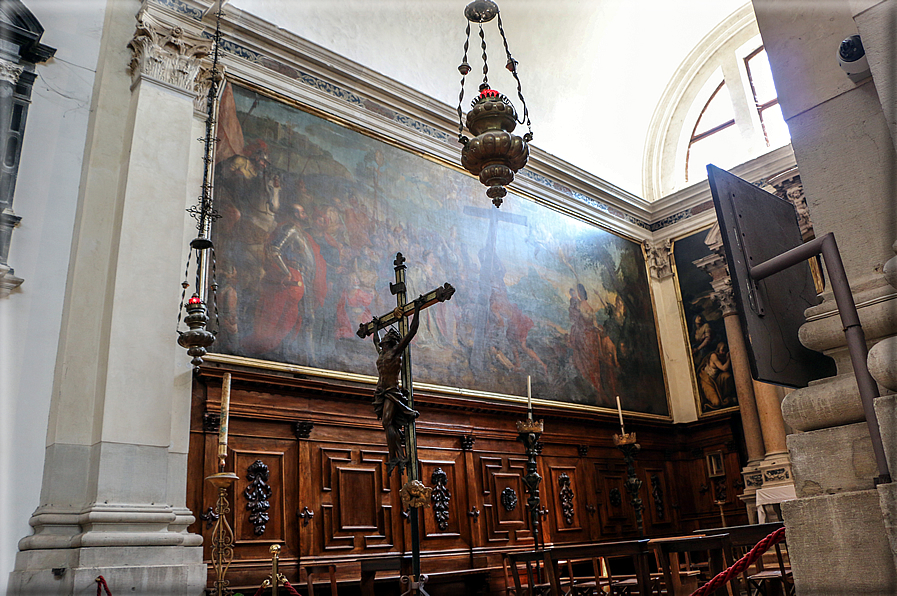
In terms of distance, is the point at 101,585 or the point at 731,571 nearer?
the point at 731,571

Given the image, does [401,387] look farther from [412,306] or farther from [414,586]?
[414,586]

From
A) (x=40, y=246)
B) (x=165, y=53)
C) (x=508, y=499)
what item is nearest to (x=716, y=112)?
(x=508, y=499)

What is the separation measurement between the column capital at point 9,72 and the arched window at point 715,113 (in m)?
11.1

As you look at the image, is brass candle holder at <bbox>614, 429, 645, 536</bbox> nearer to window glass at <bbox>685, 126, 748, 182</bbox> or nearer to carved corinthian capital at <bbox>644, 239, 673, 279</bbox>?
carved corinthian capital at <bbox>644, 239, 673, 279</bbox>

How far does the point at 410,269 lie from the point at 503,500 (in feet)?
10.5

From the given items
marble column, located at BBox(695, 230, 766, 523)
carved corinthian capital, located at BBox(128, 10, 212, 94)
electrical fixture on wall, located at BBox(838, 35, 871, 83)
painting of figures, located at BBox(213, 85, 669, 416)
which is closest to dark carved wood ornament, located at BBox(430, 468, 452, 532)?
painting of figures, located at BBox(213, 85, 669, 416)

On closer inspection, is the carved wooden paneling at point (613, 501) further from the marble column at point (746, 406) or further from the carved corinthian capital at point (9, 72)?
the carved corinthian capital at point (9, 72)

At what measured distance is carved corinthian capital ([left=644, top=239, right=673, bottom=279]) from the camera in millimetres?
13664

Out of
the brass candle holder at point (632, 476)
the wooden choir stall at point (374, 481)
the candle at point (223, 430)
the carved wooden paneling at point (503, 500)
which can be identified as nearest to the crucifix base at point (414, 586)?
the wooden choir stall at point (374, 481)

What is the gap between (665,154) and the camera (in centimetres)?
1460

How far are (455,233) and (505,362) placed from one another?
195cm

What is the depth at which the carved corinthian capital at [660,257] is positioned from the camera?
13664 mm

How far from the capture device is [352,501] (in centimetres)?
771

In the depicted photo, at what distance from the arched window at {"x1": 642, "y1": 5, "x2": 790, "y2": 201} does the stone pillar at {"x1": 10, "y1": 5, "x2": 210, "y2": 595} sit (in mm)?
9629
